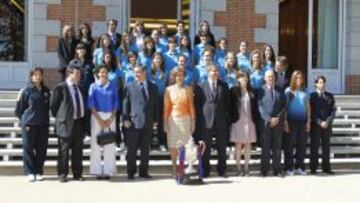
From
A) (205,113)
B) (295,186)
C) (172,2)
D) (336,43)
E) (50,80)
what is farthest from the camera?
(336,43)

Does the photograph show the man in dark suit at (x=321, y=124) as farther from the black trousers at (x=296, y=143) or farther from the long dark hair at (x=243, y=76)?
the long dark hair at (x=243, y=76)

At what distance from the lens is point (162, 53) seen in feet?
45.8

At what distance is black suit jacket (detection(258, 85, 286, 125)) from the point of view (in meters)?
12.9

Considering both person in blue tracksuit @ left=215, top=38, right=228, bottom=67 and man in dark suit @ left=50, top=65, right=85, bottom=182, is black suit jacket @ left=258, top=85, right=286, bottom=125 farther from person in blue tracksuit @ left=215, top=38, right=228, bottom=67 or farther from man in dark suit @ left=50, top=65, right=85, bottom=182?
man in dark suit @ left=50, top=65, right=85, bottom=182

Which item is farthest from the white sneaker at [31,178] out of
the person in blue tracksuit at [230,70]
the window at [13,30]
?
the window at [13,30]

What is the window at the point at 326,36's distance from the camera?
1917cm

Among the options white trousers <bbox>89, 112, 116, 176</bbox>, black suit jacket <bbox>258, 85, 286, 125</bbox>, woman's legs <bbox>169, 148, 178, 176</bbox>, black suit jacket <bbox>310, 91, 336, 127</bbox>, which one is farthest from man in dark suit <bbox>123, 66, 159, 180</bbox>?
black suit jacket <bbox>310, 91, 336, 127</bbox>

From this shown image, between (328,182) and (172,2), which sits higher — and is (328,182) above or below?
below

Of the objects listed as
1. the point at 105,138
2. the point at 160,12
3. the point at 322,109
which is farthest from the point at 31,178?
the point at 160,12

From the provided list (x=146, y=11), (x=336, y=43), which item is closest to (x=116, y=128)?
(x=146, y=11)

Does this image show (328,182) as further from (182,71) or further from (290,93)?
(182,71)

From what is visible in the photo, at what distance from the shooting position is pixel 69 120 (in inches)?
477

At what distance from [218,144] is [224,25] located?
5.29 metres

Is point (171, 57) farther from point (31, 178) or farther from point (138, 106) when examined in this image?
point (31, 178)
